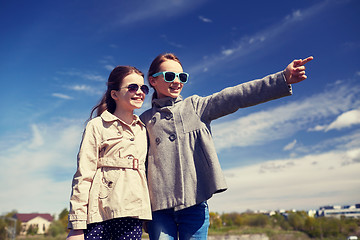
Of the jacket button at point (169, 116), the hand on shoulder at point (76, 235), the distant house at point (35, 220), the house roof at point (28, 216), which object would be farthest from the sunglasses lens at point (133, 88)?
the house roof at point (28, 216)

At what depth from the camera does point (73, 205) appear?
2.38 meters

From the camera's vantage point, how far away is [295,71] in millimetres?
2377

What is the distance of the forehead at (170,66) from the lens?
9.86 ft

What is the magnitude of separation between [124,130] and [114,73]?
62cm

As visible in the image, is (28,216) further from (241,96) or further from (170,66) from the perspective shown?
(241,96)

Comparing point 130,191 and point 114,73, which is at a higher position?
point 114,73

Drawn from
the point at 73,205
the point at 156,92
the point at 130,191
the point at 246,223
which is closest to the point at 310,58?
the point at 156,92

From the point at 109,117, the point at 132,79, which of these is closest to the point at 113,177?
the point at 109,117

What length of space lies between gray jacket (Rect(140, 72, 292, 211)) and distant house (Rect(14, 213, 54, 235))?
193 feet

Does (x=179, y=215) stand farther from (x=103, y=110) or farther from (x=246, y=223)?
(x=246, y=223)

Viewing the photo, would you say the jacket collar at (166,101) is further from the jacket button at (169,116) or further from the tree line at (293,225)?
the tree line at (293,225)

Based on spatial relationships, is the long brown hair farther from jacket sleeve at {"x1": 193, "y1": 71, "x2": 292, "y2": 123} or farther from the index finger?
the index finger

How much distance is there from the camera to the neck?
290 centimetres

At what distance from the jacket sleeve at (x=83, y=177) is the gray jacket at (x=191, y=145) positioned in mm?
517
